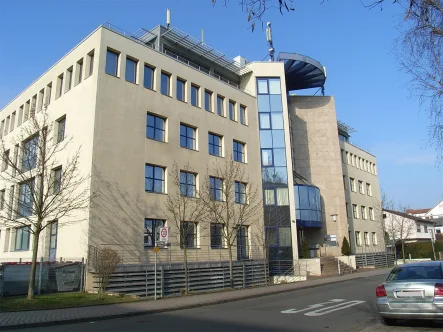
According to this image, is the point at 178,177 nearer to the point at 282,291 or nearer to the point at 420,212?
the point at 282,291

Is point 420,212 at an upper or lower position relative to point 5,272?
upper

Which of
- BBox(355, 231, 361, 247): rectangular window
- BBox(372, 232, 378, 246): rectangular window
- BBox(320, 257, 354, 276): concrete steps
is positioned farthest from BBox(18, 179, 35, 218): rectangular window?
BBox(372, 232, 378, 246): rectangular window

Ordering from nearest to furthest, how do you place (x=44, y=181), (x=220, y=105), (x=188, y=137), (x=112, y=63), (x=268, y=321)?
(x=268, y=321) → (x=44, y=181) → (x=112, y=63) → (x=188, y=137) → (x=220, y=105)

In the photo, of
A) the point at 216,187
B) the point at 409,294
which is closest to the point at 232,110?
the point at 216,187

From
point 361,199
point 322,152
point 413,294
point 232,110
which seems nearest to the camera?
point 413,294

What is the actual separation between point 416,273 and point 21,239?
25.6 metres

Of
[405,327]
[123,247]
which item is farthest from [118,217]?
[405,327]

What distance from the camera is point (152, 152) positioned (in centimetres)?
2441

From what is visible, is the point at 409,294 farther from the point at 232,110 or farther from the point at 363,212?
the point at 363,212

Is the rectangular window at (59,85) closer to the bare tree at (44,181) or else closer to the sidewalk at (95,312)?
the bare tree at (44,181)

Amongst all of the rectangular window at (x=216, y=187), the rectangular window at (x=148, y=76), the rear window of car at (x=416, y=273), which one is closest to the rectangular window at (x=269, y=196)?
the rectangular window at (x=216, y=187)

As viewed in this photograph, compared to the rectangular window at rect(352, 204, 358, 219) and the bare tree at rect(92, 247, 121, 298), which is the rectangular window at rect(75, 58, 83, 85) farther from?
the rectangular window at rect(352, 204, 358, 219)

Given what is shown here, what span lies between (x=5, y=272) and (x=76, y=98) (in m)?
10.8

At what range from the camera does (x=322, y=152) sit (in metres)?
44.9
